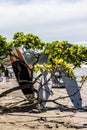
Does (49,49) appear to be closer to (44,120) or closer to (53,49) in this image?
(53,49)

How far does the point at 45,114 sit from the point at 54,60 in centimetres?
691

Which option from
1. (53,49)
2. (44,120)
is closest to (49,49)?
(53,49)

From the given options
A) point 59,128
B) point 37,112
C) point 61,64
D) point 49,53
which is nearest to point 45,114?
point 37,112

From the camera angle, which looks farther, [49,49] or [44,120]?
[44,120]

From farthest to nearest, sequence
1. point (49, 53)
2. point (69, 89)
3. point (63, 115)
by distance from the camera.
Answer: point (69, 89), point (63, 115), point (49, 53)

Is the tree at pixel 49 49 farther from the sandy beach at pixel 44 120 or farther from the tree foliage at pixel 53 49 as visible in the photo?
the sandy beach at pixel 44 120

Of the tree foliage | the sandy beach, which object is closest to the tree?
the tree foliage

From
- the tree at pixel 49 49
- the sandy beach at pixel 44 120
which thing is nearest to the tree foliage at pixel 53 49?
the tree at pixel 49 49

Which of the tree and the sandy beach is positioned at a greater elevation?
the tree

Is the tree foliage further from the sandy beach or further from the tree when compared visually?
the sandy beach

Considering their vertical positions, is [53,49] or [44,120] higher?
[53,49]

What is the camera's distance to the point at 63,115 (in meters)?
18.6

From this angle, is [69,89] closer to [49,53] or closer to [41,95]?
[41,95]

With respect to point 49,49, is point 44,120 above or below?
below
